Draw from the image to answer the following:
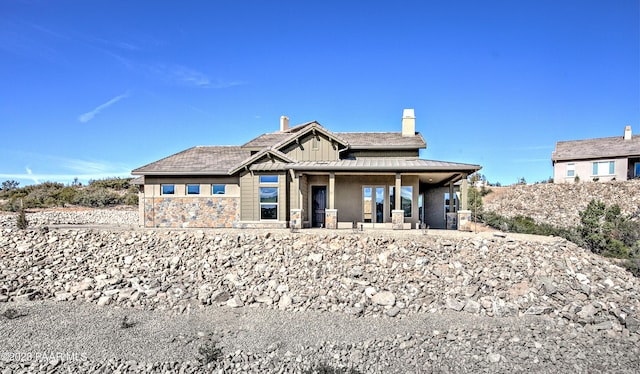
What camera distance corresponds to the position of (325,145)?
17.9 m

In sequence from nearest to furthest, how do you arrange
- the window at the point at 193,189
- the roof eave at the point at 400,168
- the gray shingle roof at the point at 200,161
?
1. the roof eave at the point at 400,168
2. the gray shingle roof at the point at 200,161
3. the window at the point at 193,189

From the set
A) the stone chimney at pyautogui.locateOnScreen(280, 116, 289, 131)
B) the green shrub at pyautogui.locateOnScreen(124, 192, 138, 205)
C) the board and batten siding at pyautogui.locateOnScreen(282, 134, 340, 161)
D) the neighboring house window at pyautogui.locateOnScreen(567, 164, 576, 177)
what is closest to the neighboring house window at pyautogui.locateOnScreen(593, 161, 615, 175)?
the neighboring house window at pyautogui.locateOnScreen(567, 164, 576, 177)

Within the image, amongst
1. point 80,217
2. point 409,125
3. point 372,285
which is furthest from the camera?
point 80,217

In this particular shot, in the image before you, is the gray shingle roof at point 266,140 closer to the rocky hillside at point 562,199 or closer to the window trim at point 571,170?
the rocky hillside at point 562,199

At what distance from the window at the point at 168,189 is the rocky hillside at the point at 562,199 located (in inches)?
928

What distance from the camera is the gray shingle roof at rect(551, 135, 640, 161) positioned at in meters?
27.6

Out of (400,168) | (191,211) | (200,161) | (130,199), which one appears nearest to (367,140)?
(400,168)

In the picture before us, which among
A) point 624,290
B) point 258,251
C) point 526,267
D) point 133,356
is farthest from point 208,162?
point 624,290

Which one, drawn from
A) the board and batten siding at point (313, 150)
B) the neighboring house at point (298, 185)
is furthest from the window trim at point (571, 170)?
the board and batten siding at point (313, 150)

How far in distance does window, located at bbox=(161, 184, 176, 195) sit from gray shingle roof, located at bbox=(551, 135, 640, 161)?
2807 centimetres

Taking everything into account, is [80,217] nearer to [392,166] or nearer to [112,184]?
[112,184]

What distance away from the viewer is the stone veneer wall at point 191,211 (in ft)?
58.9

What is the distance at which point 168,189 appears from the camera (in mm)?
18344

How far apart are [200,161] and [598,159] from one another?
27.9 meters
